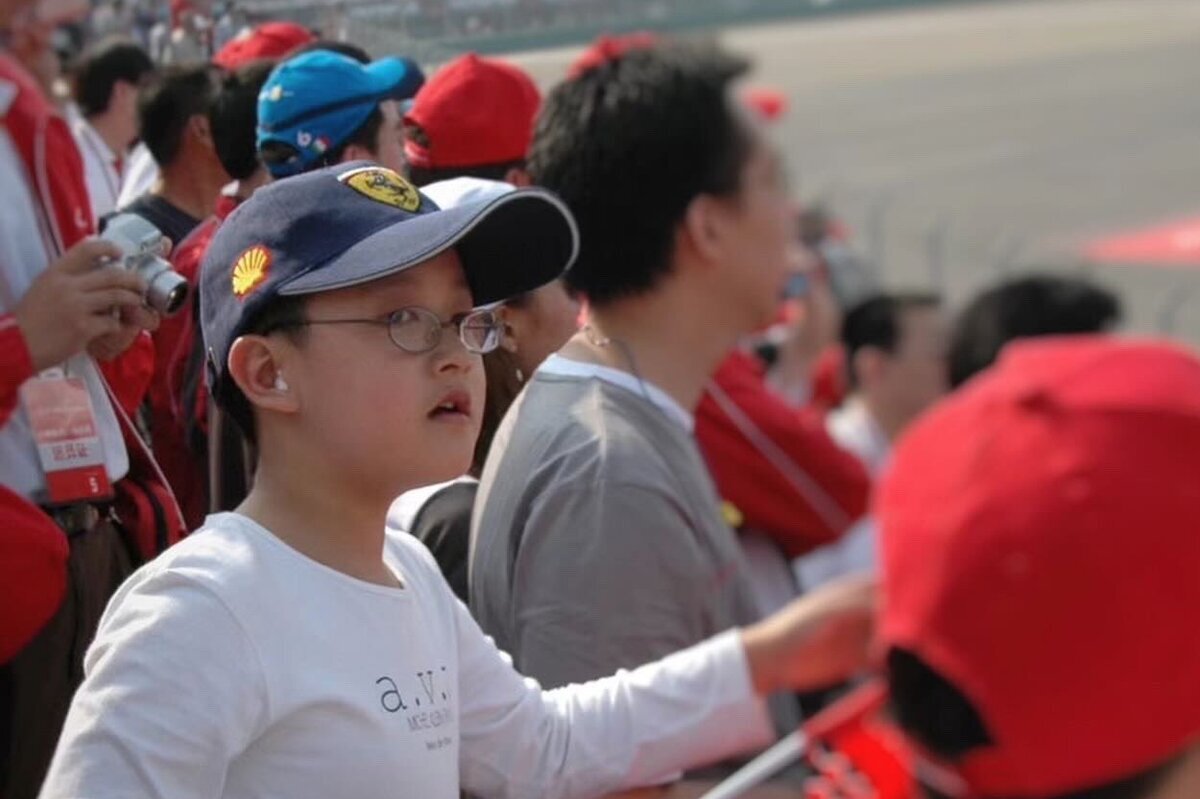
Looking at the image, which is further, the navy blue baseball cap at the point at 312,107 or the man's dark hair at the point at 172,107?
the man's dark hair at the point at 172,107

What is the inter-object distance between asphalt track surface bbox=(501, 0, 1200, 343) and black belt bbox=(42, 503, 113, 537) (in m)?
2.19

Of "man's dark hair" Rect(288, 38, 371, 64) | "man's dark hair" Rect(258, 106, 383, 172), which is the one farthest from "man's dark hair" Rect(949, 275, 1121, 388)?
"man's dark hair" Rect(288, 38, 371, 64)

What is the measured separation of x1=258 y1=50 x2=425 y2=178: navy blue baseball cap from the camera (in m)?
4.00

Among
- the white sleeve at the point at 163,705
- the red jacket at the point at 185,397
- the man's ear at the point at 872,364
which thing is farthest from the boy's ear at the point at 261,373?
the man's ear at the point at 872,364

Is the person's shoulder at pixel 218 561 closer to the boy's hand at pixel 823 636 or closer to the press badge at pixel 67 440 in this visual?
the boy's hand at pixel 823 636

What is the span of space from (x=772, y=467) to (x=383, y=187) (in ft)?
3.96

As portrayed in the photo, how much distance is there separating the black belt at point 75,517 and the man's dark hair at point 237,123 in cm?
98

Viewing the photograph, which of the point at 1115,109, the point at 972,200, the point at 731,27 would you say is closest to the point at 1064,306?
the point at 972,200

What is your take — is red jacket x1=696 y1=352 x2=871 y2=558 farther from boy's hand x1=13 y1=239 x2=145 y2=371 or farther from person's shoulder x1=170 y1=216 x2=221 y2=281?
person's shoulder x1=170 y1=216 x2=221 y2=281

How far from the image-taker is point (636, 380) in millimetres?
2893

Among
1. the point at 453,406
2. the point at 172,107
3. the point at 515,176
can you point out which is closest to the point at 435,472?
the point at 453,406

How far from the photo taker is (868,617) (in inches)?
64.6

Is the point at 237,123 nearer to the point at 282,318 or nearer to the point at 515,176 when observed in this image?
the point at 515,176

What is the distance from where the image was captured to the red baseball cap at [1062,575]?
1.41 metres
